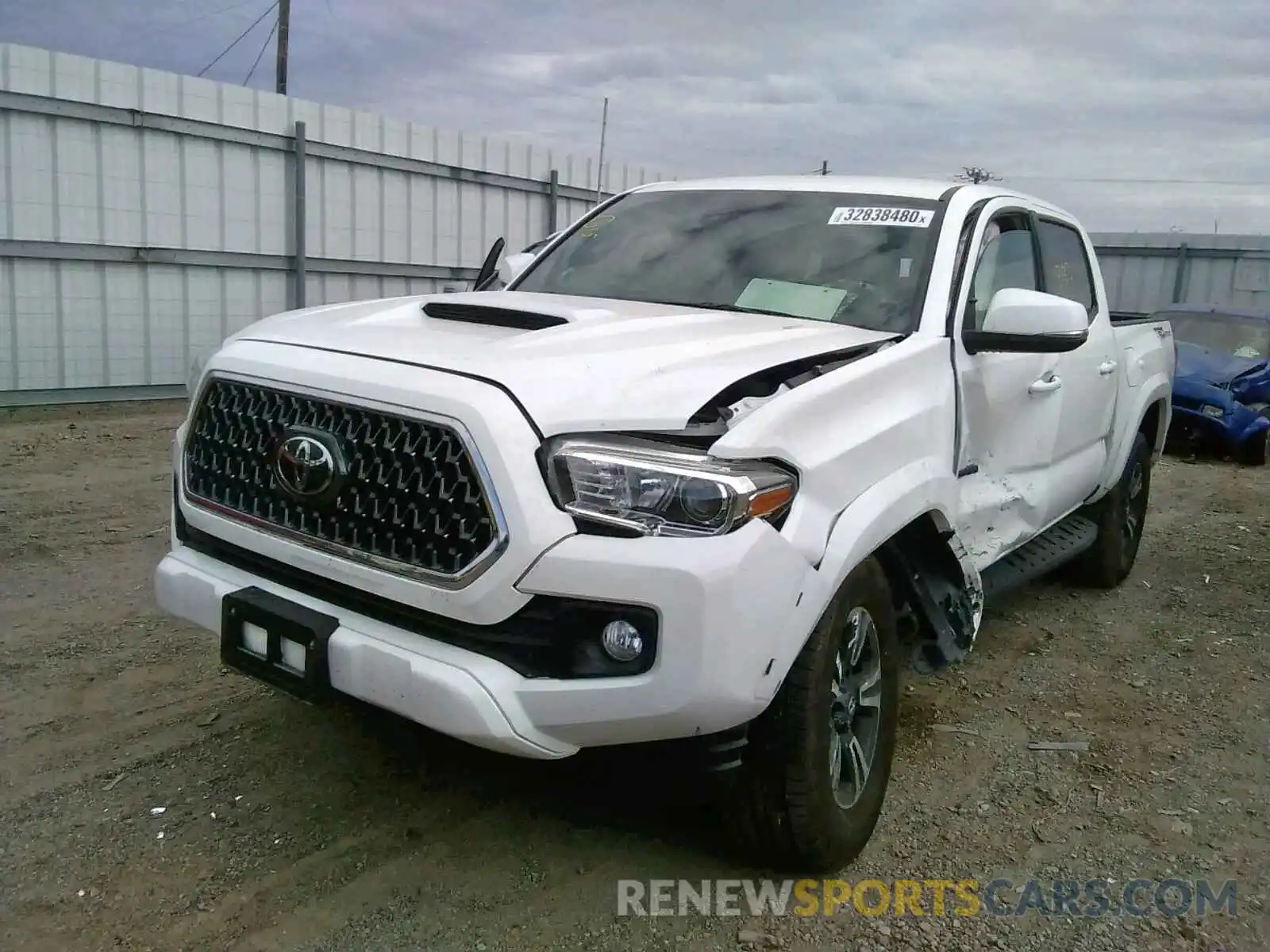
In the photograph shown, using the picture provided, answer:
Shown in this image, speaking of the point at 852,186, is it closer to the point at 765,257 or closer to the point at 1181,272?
the point at 765,257

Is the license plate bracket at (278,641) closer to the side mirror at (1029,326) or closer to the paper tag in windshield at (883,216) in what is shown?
the side mirror at (1029,326)

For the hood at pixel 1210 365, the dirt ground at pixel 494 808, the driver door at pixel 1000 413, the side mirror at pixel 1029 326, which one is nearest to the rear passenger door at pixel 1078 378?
the driver door at pixel 1000 413

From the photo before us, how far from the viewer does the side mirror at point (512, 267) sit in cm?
450

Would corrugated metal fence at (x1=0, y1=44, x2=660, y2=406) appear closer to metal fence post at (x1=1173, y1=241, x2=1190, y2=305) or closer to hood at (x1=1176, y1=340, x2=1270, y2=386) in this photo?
hood at (x1=1176, y1=340, x2=1270, y2=386)

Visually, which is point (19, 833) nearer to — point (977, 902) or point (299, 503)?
point (299, 503)

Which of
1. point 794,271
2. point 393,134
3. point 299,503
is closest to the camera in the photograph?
point 299,503

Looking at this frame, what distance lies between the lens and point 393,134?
39.0 ft

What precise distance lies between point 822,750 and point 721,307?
158cm

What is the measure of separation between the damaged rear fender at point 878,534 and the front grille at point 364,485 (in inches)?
27.9

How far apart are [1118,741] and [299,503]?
2.97 m

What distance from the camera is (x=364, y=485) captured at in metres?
2.61

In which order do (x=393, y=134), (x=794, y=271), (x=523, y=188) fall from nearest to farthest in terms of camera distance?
(x=794, y=271) → (x=393, y=134) → (x=523, y=188)

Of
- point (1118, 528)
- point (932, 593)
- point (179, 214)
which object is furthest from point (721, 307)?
point (179, 214)

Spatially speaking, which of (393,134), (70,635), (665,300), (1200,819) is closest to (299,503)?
(665,300)
